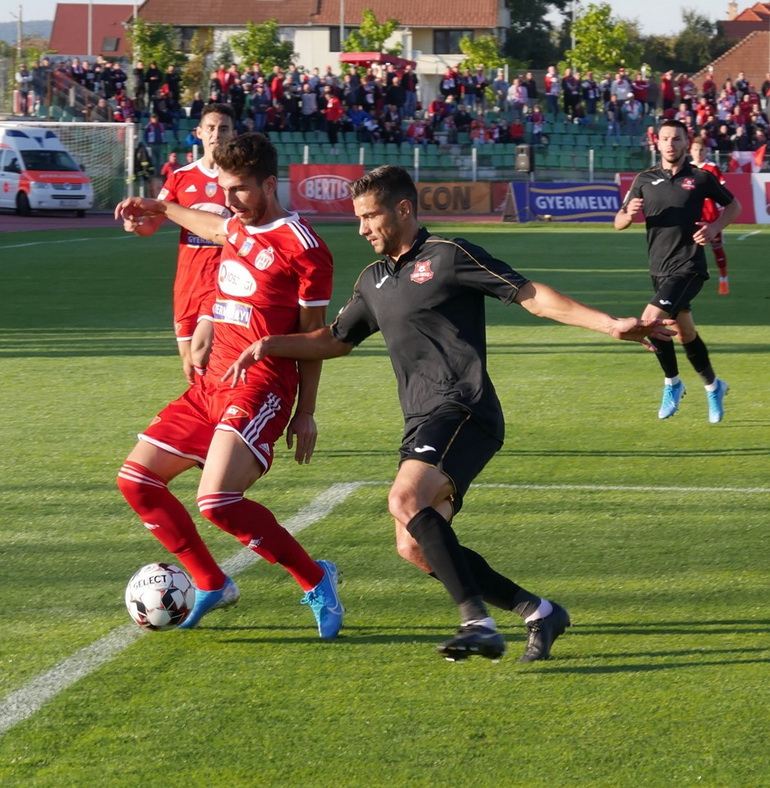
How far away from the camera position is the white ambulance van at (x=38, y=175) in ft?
113

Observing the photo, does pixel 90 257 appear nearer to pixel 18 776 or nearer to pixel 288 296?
pixel 288 296

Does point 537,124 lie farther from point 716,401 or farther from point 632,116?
point 716,401

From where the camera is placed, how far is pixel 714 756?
388 cm

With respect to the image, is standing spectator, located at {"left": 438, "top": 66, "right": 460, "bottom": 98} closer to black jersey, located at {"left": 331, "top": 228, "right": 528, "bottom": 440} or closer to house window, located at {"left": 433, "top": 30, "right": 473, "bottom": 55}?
black jersey, located at {"left": 331, "top": 228, "right": 528, "bottom": 440}

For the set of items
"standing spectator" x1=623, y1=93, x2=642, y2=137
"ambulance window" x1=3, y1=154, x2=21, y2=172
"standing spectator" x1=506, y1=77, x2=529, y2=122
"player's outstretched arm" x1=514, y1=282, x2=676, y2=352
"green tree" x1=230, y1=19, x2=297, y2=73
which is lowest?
"player's outstretched arm" x1=514, y1=282, x2=676, y2=352

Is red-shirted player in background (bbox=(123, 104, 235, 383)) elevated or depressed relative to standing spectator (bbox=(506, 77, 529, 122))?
depressed

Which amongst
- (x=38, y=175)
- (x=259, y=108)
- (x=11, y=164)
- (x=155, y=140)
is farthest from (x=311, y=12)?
(x=38, y=175)

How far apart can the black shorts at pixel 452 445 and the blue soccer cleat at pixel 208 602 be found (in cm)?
101

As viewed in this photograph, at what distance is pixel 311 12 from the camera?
95.9m

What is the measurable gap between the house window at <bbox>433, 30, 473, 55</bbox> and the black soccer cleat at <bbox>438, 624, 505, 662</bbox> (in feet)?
302

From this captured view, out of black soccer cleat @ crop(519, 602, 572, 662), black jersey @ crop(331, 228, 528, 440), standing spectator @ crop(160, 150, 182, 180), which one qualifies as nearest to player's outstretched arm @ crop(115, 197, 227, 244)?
black jersey @ crop(331, 228, 528, 440)

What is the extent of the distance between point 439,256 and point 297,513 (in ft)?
8.33

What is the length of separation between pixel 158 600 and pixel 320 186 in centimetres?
3338

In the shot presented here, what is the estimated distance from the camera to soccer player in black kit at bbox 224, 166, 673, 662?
14.9 ft
